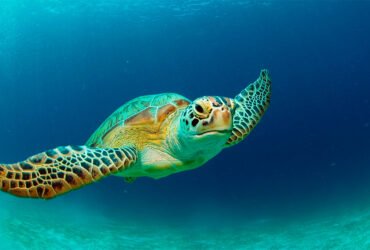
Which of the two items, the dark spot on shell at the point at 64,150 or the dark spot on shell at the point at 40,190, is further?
the dark spot on shell at the point at 64,150

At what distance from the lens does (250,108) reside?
630cm

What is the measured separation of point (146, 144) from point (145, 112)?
1.95 feet

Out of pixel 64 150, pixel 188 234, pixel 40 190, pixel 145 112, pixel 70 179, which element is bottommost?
pixel 40 190

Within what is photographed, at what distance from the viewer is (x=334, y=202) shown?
20.8m

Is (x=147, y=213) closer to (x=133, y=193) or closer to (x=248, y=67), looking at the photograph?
(x=133, y=193)

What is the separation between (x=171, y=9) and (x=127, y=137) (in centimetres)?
3464

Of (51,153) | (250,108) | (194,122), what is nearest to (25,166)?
(51,153)

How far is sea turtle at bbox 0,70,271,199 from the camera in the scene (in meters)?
3.75

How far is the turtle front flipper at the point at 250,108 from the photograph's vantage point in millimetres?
5852

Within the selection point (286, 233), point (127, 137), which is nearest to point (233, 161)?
point (286, 233)

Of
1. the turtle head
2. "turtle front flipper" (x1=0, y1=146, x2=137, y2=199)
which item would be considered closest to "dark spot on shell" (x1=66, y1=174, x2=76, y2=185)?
"turtle front flipper" (x1=0, y1=146, x2=137, y2=199)

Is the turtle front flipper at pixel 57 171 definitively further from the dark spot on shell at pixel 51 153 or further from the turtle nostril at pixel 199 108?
the turtle nostril at pixel 199 108

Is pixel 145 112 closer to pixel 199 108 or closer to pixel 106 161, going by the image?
pixel 106 161

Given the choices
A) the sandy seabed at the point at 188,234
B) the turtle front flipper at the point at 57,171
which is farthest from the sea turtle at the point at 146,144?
the sandy seabed at the point at 188,234
